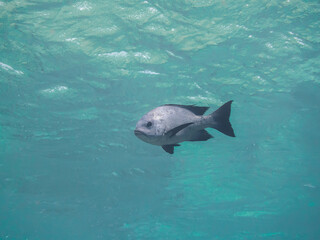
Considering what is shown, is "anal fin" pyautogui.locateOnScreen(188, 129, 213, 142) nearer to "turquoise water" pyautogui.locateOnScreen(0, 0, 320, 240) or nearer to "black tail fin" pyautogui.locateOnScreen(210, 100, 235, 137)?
"black tail fin" pyautogui.locateOnScreen(210, 100, 235, 137)

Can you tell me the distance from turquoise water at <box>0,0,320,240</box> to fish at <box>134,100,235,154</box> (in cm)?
818

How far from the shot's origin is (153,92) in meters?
14.7

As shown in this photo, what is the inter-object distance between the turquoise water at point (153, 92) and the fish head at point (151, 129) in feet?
27.4

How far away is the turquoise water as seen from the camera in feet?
31.6

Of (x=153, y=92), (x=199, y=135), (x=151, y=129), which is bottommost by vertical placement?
(x=153, y=92)

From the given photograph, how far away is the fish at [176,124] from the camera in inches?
76.2

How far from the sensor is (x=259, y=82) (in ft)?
45.1

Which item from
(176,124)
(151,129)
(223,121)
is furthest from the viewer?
(223,121)

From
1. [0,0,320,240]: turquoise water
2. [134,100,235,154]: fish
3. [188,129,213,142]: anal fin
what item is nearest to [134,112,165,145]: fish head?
[134,100,235,154]: fish

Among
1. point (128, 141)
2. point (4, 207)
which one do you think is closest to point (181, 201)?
point (128, 141)

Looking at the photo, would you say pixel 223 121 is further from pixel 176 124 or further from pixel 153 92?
pixel 153 92

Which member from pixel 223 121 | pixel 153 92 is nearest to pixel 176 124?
pixel 223 121

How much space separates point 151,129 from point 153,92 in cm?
1286

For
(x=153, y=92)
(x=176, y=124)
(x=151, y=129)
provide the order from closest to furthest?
(x=151, y=129) → (x=176, y=124) → (x=153, y=92)
